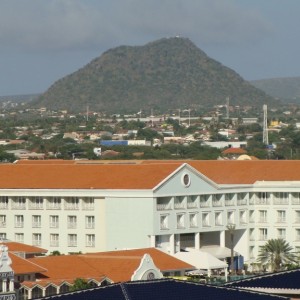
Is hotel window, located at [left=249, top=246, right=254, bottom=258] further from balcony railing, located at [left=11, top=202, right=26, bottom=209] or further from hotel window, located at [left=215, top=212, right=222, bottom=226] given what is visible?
balcony railing, located at [left=11, top=202, right=26, bottom=209]

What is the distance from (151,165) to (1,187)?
7517 millimetres

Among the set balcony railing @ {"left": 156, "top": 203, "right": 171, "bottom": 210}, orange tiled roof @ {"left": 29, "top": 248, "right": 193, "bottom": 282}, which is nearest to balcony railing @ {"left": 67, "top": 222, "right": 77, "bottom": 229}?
balcony railing @ {"left": 156, "top": 203, "right": 171, "bottom": 210}

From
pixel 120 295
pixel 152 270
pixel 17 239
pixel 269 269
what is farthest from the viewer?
pixel 17 239

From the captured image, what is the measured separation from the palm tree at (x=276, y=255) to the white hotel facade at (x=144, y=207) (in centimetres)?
410

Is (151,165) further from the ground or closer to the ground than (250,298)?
further from the ground

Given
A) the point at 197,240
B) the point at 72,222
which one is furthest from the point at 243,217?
the point at 72,222

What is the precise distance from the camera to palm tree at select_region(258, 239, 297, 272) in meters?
87.6

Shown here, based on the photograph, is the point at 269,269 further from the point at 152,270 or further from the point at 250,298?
the point at 250,298

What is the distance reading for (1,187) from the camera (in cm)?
9469

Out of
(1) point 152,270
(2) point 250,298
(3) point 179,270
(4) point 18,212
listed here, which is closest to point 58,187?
(4) point 18,212

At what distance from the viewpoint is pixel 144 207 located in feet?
295

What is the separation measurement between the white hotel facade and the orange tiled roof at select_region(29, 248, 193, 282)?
530 inches

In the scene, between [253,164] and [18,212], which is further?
[253,164]

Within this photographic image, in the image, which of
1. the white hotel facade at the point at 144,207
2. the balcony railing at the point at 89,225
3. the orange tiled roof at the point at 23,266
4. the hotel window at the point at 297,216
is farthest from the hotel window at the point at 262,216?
the orange tiled roof at the point at 23,266
